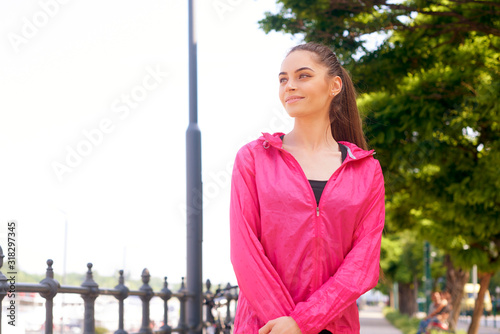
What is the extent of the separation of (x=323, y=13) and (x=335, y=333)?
734 centimetres

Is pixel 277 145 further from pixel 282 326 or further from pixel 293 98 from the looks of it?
pixel 282 326

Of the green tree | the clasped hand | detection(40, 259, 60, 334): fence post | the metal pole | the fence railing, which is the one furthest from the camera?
the green tree

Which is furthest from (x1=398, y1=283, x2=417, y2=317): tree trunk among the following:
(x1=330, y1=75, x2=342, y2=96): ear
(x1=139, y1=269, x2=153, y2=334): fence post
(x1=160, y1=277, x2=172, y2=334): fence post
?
(x1=330, y1=75, x2=342, y2=96): ear

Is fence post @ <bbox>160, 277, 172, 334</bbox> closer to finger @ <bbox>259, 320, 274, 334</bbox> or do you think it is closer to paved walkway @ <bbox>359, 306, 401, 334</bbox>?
finger @ <bbox>259, 320, 274, 334</bbox>

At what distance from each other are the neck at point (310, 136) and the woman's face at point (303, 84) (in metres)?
0.04

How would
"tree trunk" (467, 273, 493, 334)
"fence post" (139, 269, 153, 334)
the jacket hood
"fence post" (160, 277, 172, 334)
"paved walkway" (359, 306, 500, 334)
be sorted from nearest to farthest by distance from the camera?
the jacket hood, "fence post" (139, 269, 153, 334), "fence post" (160, 277, 172, 334), "tree trunk" (467, 273, 493, 334), "paved walkway" (359, 306, 500, 334)

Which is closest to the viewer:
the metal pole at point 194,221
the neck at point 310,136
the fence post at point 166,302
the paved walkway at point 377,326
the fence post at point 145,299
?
the neck at point 310,136

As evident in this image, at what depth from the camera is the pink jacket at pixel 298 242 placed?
2068mm

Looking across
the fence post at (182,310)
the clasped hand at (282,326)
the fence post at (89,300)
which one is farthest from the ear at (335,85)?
the fence post at (182,310)

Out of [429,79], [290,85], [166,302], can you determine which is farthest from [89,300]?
[429,79]

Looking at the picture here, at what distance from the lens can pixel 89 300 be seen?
5035 mm

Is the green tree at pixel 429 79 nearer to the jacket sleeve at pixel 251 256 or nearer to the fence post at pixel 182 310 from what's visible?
the fence post at pixel 182 310

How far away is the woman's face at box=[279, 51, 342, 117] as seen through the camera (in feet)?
7.64

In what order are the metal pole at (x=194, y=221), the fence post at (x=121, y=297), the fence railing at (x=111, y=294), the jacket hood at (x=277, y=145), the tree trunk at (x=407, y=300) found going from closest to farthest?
the jacket hood at (x=277, y=145) < the fence railing at (x=111, y=294) < the fence post at (x=121, y=297) < the metal pole at (x=194, y=221) < the tree trunk at (x=407, y=300)
